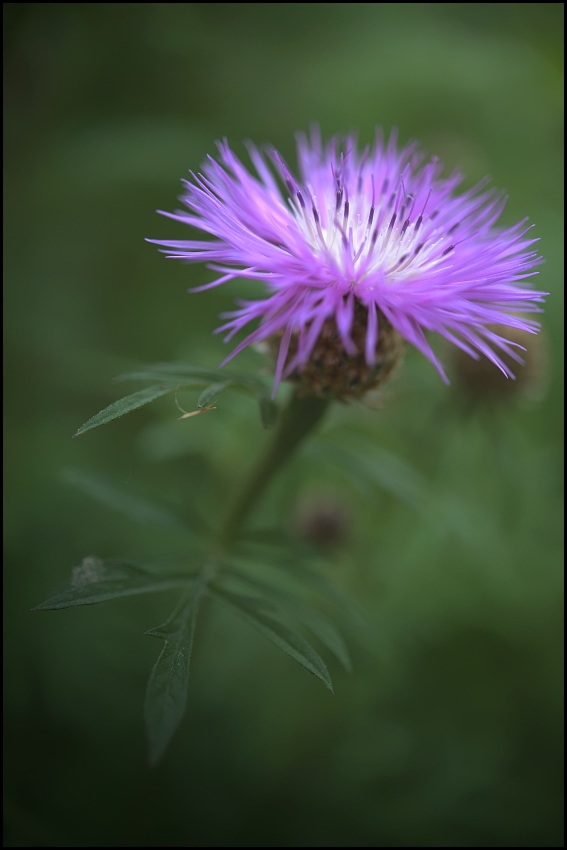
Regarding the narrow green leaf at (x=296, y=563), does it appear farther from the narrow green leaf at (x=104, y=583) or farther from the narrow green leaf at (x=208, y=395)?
the narrow green leaf at (x=208, y=395)

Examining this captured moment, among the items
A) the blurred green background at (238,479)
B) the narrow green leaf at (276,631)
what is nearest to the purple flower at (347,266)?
the narrow green leaf at (276,631)

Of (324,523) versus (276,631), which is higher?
(276,631)

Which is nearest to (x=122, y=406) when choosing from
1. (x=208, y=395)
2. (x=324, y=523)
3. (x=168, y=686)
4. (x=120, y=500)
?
(x=208, y=395)

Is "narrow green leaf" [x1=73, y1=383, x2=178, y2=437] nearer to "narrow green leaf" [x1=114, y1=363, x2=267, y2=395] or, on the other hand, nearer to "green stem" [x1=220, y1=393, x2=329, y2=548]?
"narrow green leaf" [x1=114, y1=363, x2=267, y2=395]

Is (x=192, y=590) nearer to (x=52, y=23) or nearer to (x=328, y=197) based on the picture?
(x=328, y=197)

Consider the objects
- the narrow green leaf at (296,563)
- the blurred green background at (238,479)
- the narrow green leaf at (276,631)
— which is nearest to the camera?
the narrow green leaf at (276,631)

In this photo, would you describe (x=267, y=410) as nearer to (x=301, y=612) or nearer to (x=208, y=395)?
(x=208, y=395)
